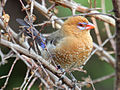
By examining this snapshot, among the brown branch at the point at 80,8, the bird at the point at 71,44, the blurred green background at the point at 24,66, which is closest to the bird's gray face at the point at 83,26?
the bird at the point at 71,44

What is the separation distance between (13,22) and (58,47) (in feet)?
7.24

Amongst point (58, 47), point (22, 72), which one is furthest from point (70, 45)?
point (22, 72)

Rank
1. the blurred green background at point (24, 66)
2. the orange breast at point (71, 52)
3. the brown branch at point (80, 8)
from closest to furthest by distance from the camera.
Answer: the orange breast at point (71, 52), the brown branch at point (80, 8), the blurred green background at point (24, 66)

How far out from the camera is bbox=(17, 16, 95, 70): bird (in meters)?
3.69

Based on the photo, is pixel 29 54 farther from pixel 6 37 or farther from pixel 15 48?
pixel 6 37

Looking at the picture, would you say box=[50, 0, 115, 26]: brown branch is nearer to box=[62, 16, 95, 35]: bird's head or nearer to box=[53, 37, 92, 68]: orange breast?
box=[62, 16, 95, 35]: bird's head

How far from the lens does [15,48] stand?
2.98 metres

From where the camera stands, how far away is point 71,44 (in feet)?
12.3

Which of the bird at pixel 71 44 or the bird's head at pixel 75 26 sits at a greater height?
the bird's head at pixel 75 26

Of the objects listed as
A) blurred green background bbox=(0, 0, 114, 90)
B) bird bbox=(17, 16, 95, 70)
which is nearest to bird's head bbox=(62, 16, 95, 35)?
bird bbox=(17, 16, 95, 70)

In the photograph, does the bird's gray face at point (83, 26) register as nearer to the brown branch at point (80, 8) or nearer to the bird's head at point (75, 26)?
the bird's head at point (75, 26)

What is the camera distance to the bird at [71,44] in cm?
369

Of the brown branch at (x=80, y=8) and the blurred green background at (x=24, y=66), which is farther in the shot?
the blurred green background at (x=24, y=66)

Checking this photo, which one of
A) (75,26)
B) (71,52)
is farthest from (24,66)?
(71,52)
